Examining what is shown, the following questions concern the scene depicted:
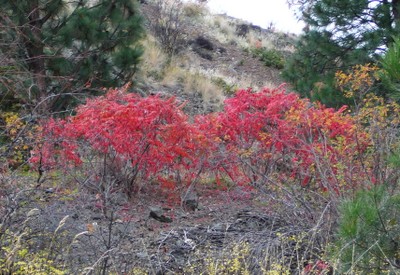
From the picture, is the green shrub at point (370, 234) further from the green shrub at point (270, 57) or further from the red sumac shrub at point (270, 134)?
the green shrub at point (270, 57)

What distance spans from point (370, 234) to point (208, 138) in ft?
12.5

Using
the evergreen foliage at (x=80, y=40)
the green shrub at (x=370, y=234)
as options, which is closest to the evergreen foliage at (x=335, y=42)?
the evergreen foliage at (x=80, y=40)

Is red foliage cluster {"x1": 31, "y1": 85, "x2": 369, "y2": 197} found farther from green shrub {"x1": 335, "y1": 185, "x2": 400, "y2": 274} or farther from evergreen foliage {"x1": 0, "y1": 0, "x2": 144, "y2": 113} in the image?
evergreen foliage {"x1": 0, "y1": 0, "x2": 144, "y2": 113}

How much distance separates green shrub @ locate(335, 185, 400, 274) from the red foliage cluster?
199 centimetres

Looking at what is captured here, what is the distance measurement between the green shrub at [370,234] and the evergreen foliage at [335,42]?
275 inches

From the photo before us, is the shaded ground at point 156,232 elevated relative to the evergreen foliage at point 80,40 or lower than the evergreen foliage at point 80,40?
lower


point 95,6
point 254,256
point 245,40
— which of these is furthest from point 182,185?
point 245,40

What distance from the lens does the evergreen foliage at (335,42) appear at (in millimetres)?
11188

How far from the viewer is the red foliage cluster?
657cm

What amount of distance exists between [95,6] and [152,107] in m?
4.52

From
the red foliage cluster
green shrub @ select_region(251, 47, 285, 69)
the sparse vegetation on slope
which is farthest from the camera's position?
green shrub @ select_region(251, 47, 285, 69)

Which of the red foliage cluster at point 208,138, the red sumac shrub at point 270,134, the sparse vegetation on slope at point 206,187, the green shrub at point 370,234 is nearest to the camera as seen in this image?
the green shrub at point 370,234

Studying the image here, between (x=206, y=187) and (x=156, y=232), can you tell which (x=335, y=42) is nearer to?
(x=206, y=187)

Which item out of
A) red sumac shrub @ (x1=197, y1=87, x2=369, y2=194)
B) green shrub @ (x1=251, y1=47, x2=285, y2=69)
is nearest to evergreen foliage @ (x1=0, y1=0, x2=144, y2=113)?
red sumac shrub @ (x1=197, y1=87, x2=369, y2=194)
